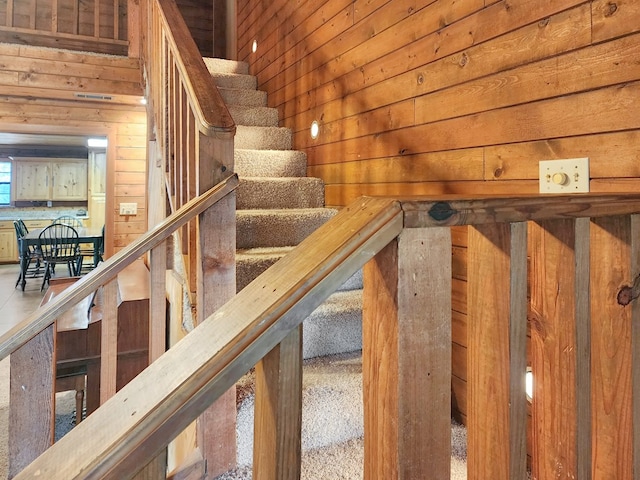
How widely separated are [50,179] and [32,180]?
352 millimetres

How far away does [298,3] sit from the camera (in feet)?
10.6

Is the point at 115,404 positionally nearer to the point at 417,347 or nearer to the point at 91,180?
the point at 417,347

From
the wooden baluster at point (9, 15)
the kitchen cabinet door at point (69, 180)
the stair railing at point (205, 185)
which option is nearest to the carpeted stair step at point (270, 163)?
the stair railing at point (205, 185)

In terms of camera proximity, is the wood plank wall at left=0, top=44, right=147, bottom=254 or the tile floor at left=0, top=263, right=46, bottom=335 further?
the tile floor at left=0, top=263, right=46, bottom=335

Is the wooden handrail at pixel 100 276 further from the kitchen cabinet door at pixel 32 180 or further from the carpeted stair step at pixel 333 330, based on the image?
the kitchen cabinet door at pixel 32 180

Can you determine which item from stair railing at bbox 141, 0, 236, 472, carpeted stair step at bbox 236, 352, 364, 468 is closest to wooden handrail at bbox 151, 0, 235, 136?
stair railing at bbox 141, 0, 236, 472

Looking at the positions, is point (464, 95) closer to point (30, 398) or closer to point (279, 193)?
point (279, 193)

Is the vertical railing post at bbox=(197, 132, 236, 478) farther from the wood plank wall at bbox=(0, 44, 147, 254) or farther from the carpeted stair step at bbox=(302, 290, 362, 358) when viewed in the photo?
the wood plank wall at bbox=(0, 44, 147, 254)

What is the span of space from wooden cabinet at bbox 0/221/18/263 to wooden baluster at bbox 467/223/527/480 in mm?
11026

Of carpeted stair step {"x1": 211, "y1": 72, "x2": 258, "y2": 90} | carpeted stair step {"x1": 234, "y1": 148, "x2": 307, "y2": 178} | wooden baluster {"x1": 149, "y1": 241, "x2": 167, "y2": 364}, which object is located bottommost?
wooden baluster {"x1": 149, "y1": 241, "x2": 167, "y2": 364}

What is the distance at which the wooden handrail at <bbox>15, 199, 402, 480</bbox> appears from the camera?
412 mm

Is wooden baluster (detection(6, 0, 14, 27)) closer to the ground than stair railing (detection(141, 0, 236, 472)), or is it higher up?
higher up

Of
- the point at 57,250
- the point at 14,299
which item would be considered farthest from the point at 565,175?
the point at 57,250

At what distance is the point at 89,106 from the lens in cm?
459
